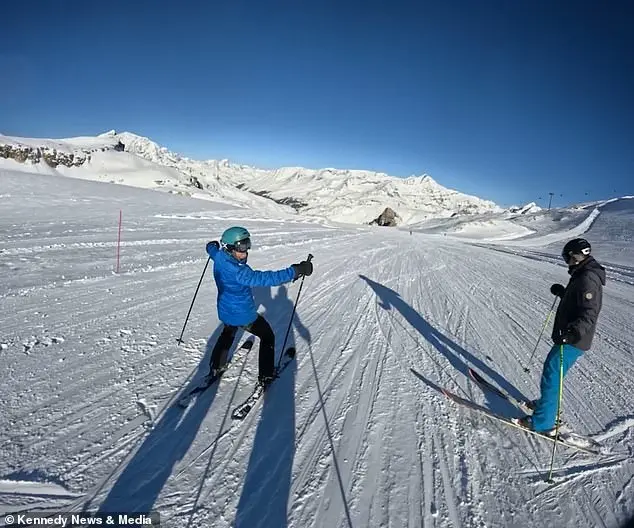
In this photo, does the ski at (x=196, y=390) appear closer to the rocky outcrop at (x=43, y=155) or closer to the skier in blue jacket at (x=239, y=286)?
the skier in blue jacket at (x=239, y=286)

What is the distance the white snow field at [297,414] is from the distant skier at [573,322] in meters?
0.37

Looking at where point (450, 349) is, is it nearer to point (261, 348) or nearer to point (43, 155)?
point (261, 348)

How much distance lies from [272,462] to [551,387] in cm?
309

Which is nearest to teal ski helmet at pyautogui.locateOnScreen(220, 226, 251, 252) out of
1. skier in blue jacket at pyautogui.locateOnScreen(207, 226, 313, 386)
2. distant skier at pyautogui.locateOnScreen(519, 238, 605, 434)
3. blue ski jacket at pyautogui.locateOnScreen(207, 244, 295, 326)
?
skier in blue jacket at pyautogui.locateOnScreen(207, 226, 313, 386)

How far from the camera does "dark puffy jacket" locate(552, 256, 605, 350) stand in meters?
3.56

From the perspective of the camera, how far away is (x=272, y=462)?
333 centimetres

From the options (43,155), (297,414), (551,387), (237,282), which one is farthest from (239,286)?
(43,155)

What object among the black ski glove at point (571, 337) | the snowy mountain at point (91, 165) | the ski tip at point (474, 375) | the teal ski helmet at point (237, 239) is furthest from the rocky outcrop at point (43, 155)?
the black ski glove at point (571, 337)

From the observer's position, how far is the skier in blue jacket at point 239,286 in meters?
3.95

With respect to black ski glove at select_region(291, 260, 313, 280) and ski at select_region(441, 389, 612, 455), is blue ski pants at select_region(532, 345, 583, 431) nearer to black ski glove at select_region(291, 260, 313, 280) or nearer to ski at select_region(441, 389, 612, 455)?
ski at select_region(441, 389, 612, 455)

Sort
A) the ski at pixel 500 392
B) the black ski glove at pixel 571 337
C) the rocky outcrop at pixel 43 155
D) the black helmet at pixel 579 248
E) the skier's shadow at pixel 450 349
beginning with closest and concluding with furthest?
the black ski glove at pixel 571 337 < the black helmet at pixel 579 248 < the ski at pixel 500 392 < the skier's shadow at pixel 450 349 < the rocky outcrop at pixel 43 155

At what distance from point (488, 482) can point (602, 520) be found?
0.90 metres

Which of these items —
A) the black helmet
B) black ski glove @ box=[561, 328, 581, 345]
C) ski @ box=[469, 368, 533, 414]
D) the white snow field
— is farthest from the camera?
ski @ box=[469, 368, 533, 414]

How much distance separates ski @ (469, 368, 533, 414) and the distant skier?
56cm
